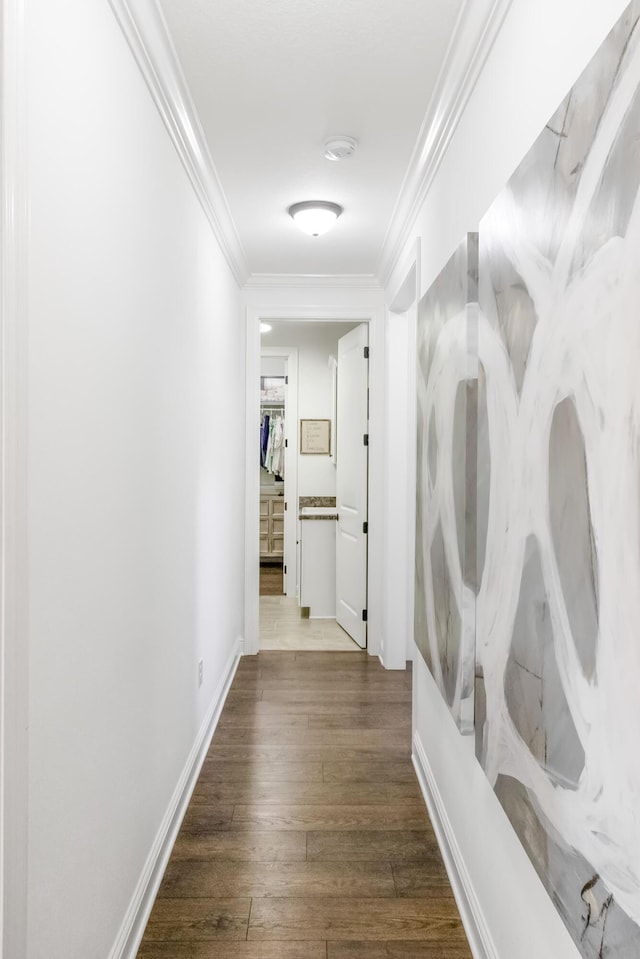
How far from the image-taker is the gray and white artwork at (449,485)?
177cm

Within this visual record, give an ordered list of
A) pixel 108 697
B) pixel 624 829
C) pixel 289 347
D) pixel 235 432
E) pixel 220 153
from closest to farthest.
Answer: pixel 624 829 < pixel 108 697 < pixel 220 153 < pixel 235 432 < pixel 289 347

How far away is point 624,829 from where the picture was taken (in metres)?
0.86

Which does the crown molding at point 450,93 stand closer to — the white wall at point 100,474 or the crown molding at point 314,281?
the white wall at point 100,474

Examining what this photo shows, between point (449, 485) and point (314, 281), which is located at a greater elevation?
point (314, 281)

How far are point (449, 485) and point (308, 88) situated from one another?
4.55 feet

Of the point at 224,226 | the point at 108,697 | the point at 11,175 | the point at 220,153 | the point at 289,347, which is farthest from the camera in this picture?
the point at 289,347

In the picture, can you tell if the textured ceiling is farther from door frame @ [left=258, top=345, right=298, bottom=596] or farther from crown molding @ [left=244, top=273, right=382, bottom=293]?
door frame @ [left=258, top=345, right=298, bottom=596]

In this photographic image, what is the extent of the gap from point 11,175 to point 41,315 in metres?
0.23

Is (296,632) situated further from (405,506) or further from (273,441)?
(273,441)

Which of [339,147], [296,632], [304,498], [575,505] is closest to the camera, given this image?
[575,505]

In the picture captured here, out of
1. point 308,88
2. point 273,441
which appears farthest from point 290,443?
point 308,88

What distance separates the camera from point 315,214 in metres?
3.06

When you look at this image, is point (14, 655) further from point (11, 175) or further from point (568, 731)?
point (568, 731)

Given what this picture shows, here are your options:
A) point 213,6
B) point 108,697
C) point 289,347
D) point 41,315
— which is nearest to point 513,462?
point 41,315
